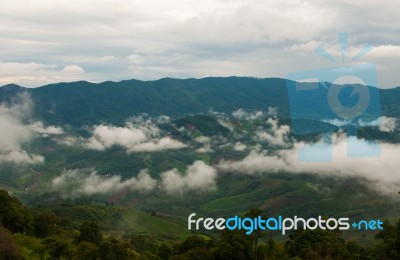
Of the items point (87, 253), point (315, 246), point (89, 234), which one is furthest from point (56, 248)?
point (315, 246)

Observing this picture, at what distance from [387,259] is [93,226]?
62188 mm

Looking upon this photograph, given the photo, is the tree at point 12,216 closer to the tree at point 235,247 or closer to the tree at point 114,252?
the tree at point 114,252

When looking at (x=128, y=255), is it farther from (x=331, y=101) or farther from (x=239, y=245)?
(x=331, y=101)

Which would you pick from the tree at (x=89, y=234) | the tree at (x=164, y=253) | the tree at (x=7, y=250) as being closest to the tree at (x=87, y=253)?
the tree at (x=7, y=250)

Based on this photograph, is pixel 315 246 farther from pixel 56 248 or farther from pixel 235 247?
pixel 56 248

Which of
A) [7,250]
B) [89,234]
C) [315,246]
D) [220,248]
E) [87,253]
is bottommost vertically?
[89,234]

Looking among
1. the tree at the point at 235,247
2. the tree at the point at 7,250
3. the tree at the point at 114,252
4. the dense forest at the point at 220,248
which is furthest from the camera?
the tree at the point at 235,247

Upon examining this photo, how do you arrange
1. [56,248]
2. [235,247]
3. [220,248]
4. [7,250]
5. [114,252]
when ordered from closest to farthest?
[7,250] → [114,252] → [235,247] → [56,248] → [220,248]

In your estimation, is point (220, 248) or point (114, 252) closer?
point (114, 252)

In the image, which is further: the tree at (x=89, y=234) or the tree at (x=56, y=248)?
the tree at (x=89, y=234)

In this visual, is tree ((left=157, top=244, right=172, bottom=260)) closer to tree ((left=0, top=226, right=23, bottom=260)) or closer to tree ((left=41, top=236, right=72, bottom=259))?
tree ((left=41, top=236, right=72, bottom=259))

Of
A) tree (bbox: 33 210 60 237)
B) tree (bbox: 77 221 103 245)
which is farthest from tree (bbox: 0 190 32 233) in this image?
tree (bbox: 77 221 103 245)


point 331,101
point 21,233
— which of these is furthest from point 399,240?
point 21,233

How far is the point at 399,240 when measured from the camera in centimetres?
6706
